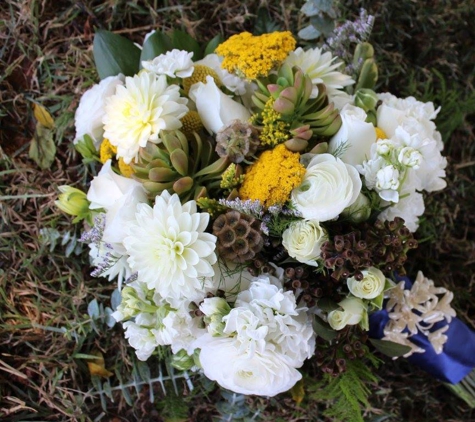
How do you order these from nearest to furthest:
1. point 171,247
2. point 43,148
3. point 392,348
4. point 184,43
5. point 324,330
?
1. point 171,247
2. point 324,330
3. point 392,348
4. point 184,43
5. point 43,148

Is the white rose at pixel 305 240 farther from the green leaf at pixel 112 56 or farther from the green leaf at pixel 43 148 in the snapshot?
the green leaf at pixel 43 148

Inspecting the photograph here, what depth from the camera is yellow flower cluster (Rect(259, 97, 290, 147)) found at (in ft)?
3.00

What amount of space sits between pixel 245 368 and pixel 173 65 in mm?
547

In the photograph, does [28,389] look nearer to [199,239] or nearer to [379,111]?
[199,239]

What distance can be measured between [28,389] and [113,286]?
288mm

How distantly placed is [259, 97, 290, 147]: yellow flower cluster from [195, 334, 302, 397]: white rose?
1.13 feet

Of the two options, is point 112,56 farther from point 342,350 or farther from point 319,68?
point 342,350

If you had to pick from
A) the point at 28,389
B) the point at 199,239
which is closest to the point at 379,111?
the point at 199,239

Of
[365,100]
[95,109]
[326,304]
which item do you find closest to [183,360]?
[326,304]

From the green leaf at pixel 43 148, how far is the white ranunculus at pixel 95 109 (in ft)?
0.70

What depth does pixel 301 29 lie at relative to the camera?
1300 millimetres

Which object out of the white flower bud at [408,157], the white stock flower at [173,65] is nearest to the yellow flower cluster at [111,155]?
the white stock flower at [173,65]

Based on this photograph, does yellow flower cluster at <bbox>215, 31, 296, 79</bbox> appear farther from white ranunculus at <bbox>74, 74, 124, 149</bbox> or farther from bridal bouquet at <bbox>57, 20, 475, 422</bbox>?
white ranunculus at <bbox>74, 74, 124, 149</bbox>

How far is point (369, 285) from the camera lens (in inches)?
35.4
